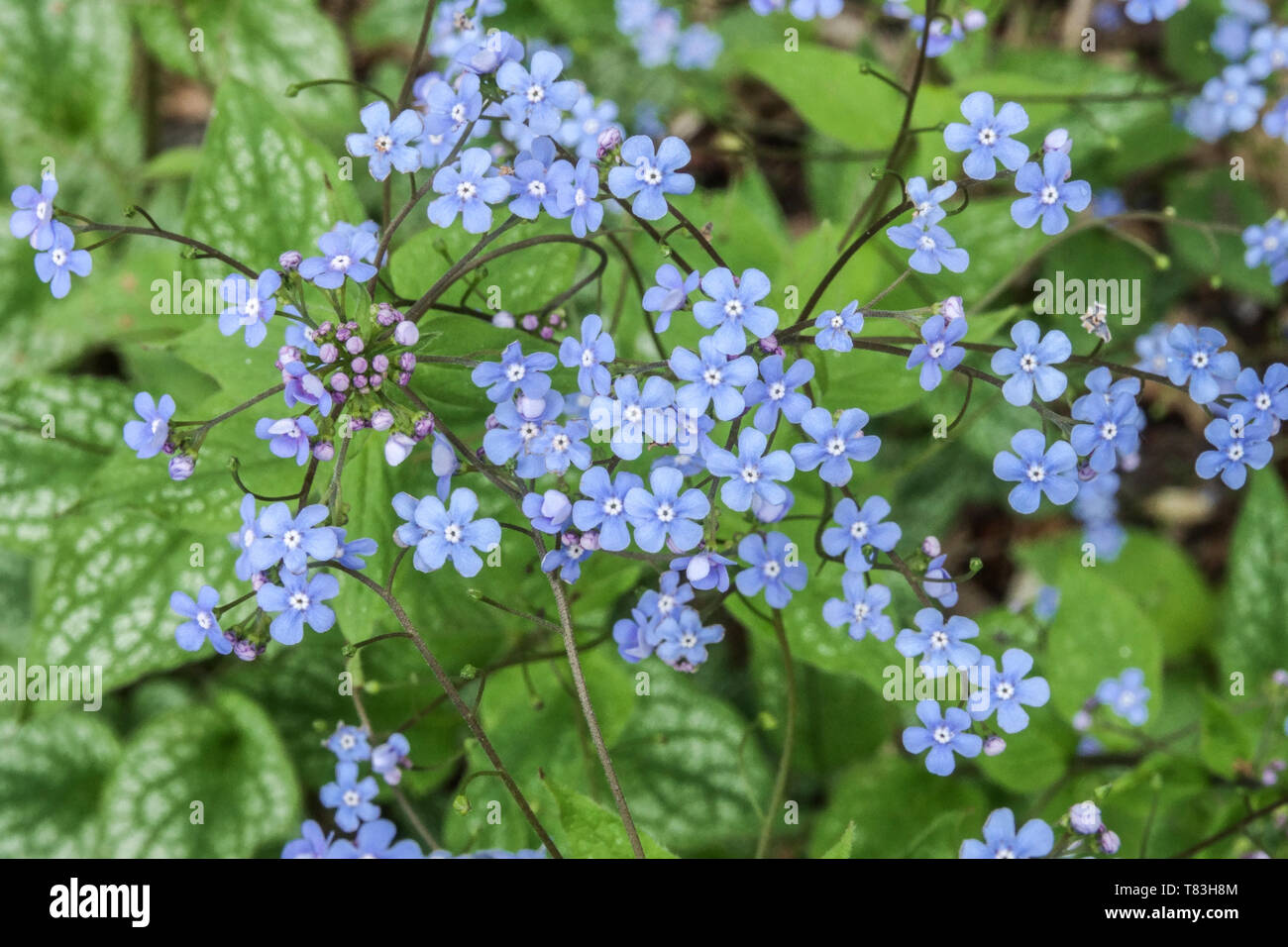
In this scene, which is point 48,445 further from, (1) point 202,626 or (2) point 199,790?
(1) point 202,626

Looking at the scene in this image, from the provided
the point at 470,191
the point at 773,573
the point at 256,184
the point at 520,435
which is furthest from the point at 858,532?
the point at 256,184

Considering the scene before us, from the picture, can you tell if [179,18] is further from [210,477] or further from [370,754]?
[370,754]

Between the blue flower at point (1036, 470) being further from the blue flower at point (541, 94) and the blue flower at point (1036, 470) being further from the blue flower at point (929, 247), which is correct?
the blue flower at point (541, 94)

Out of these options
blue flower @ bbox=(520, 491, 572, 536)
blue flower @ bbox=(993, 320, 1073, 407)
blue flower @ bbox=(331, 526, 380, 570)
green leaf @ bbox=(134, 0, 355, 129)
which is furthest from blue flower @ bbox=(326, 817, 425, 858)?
green leaf @ bbox=(134, 0, 355, 129)

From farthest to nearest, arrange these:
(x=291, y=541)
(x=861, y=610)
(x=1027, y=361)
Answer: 1. (x=861, y=610)
2. (x=1027, y=361)
3. (x=291, y=541)

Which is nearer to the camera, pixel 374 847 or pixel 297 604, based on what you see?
pixel 297 604
